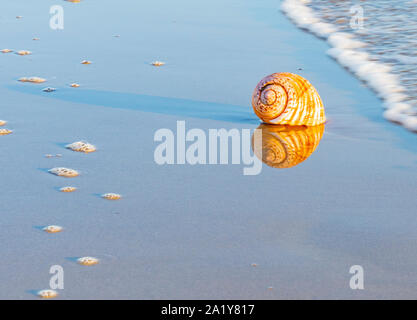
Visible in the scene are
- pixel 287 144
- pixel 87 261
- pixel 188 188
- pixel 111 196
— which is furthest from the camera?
pixel 287 144

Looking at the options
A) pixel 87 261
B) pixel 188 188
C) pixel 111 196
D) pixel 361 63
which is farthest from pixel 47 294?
pixel 361 63

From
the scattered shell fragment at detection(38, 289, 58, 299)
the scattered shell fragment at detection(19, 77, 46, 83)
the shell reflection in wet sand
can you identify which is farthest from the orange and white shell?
the scattered shell fragment at detection(38, 289, 58, 299)

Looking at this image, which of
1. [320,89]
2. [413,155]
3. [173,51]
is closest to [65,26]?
[173,51]

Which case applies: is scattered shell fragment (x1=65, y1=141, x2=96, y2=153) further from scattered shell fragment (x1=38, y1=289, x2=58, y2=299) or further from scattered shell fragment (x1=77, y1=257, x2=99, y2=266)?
scattered shell fragment (x1=38, y1=289, x2=58, y2=299)

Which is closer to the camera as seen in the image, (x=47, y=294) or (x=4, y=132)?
(x=47, y=294)

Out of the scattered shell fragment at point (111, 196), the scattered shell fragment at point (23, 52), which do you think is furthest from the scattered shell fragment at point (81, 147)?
the scattered shell fragment at point (23, 52)

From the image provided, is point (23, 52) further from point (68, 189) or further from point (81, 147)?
point (68, 189)

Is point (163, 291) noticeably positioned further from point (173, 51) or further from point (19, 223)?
point (173, 51)
